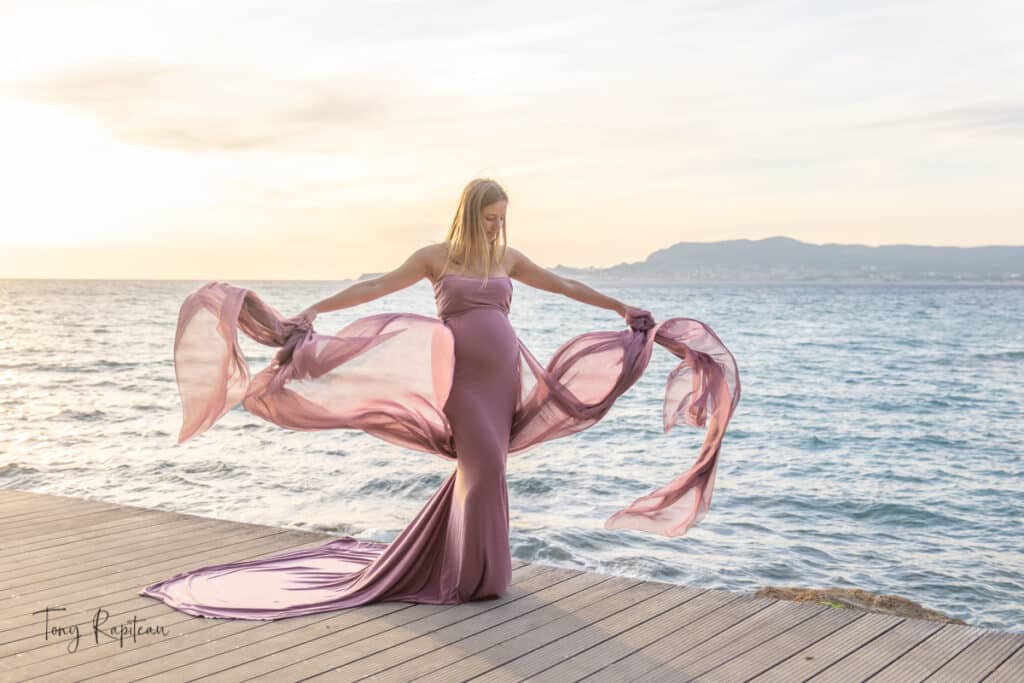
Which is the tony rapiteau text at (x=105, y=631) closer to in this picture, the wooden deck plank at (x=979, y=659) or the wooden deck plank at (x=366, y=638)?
the wooden deck plank at (x=366, y=638)

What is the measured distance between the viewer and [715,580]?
8.33 m

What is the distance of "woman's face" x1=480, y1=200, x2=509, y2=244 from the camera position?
5.42 m

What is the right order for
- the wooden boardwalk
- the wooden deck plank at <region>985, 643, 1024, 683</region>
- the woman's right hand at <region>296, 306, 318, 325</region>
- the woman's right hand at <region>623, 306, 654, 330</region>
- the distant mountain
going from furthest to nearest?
the distant mountain < the woman's right hand at <region>623, 306, 654, 330</region> < the woman's right hand at <region>296, 306, 318, 325</region> < the wooden boardwalk < the wooden deck plank at <region>985, 643, 1024, 683</region>

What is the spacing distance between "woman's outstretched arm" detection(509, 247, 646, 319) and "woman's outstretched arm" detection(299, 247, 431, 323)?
563 mm

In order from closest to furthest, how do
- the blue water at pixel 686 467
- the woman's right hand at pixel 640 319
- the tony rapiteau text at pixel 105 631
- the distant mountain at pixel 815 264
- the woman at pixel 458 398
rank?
the tony rapiteau text at pixel 105 631 → the woman at pixel 458 398 → the woman's right hand at pixel 640 319 → the blue water at pixel 686 467 → the distant mountain at pixel 815 264

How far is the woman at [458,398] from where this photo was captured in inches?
207

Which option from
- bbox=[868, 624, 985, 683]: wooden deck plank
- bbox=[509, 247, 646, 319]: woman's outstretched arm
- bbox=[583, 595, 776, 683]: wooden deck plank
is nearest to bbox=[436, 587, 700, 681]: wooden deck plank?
bbox=[583, 595, 776, 683]: wooden deck plank

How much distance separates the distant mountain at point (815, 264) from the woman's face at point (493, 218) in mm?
164838

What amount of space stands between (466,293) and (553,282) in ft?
2.21

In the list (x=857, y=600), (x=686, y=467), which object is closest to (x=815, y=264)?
(x=686, y=467)

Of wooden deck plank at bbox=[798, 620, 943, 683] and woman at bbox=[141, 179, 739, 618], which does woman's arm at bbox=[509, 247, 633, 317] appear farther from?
wooden deck plank at bbox=[798, 620, 943, 683]

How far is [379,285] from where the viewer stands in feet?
Answer: 17.7

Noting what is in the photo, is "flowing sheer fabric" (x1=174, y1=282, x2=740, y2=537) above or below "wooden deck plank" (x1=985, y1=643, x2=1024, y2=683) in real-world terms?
above

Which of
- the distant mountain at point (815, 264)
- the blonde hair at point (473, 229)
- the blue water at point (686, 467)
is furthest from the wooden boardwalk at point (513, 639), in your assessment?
the distant mountain at point (815, 264)
